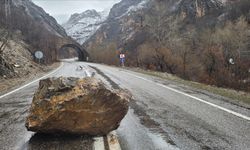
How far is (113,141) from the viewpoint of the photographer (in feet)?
14.8

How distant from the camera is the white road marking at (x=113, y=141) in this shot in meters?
4.20

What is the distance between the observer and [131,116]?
6.28 meters

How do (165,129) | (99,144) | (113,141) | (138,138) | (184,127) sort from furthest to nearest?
(184,127) < (165,129) < (138,138) < (113,141) < (99,144)

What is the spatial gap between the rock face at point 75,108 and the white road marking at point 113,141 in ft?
0.58

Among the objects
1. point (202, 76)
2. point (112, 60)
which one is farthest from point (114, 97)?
point (112, 60)

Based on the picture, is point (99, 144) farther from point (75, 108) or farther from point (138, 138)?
point (75, 108)

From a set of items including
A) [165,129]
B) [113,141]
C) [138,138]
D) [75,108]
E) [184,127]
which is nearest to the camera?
[113,141]

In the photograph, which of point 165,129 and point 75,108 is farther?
point 165,129

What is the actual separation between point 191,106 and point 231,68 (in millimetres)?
27979

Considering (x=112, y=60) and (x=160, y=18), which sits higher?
(x=160, y=18)

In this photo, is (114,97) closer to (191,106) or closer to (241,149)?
(241,149)

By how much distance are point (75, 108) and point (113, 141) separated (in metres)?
0.86

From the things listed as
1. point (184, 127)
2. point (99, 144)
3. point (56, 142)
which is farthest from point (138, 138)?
point (56, 142)

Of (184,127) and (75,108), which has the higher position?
(75,108)
